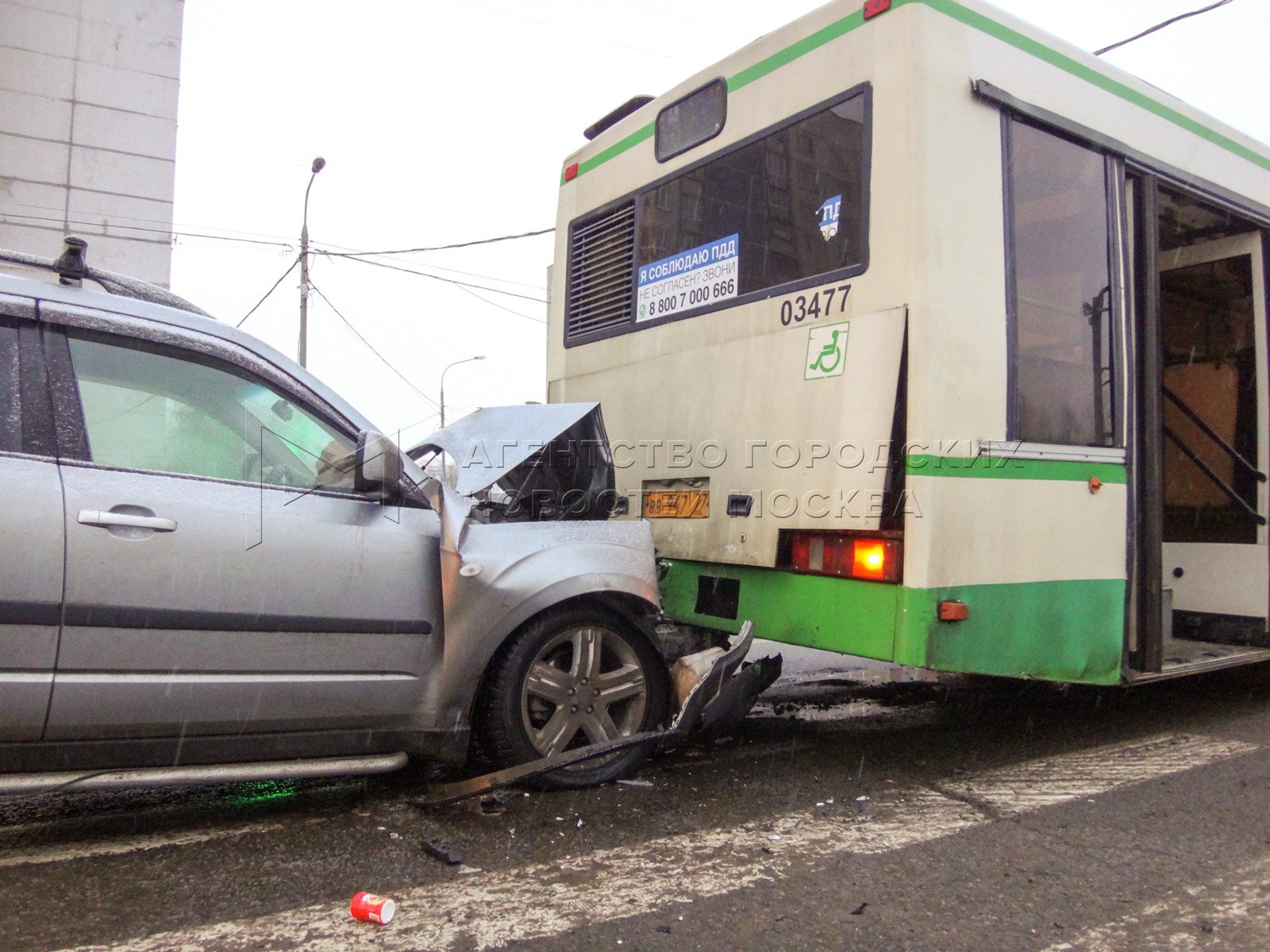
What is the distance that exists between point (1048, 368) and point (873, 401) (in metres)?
0.94

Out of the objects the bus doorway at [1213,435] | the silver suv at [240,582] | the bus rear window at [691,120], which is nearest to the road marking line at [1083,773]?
the bus doorway at [1213,435]

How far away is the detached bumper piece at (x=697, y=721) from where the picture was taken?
3.41 meters

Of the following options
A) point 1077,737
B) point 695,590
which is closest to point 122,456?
point 695,590

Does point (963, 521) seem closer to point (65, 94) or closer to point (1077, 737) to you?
point (1077, 737)

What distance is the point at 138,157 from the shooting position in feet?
39.2

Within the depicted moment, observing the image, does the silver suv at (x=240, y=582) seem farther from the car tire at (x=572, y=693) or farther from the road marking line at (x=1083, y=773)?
the road marking line at (x=1083, y=773)

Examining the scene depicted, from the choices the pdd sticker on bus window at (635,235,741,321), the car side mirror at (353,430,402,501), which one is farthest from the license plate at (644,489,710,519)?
the car side mirror at (353,430,402,501)

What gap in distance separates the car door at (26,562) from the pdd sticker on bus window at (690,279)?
9.91 ft

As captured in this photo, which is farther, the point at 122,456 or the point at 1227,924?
the point at 122,456

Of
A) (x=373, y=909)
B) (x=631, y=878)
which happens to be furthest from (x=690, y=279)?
(x=373, y=909)

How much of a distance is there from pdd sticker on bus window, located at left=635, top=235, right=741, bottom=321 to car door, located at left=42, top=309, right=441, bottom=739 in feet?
6.84

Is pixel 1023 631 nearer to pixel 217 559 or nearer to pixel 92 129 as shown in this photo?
pixel 217 559

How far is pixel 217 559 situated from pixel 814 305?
2.63 metres

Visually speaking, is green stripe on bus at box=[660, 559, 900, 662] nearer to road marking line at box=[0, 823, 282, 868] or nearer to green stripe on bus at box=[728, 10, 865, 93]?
road marking line at box=[0, 823, 282, 868]
